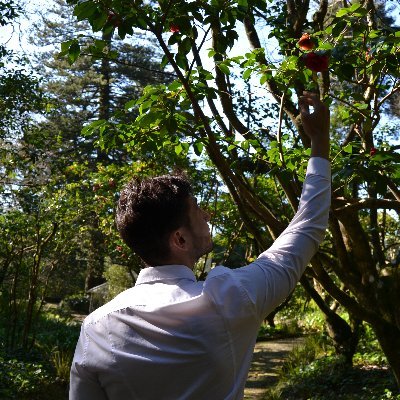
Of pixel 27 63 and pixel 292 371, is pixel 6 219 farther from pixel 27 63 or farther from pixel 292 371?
pixel 292 371

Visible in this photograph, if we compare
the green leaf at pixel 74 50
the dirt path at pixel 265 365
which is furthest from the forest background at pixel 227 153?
the dirt path at pixel 265 365

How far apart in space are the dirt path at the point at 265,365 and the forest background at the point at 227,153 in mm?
1373

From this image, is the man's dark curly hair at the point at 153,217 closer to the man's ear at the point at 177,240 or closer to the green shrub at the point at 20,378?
the man's ear at the point at 177,240

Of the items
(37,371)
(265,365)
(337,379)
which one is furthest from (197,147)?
(265,365)

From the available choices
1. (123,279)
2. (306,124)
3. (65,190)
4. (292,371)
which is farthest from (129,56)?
(306,124)

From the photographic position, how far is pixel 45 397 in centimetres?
792

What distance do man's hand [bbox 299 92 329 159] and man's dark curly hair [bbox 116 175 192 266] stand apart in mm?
341

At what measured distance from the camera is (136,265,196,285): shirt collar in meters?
1.39

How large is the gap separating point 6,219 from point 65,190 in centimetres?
142

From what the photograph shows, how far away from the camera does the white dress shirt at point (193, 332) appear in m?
1.27

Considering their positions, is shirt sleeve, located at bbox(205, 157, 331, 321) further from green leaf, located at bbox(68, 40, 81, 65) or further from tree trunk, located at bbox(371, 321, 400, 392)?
tree trunk, located at bbox(371, 321, 400, 392)

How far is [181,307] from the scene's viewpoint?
1.29 m

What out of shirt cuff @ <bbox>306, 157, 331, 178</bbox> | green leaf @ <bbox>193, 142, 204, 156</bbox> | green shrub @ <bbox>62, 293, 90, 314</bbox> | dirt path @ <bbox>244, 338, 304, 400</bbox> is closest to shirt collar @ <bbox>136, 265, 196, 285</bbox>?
shirt cuff @ <bbox>306, 157, 331, 178</bbox>

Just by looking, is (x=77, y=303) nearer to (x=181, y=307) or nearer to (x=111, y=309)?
(x=111, y=309)
